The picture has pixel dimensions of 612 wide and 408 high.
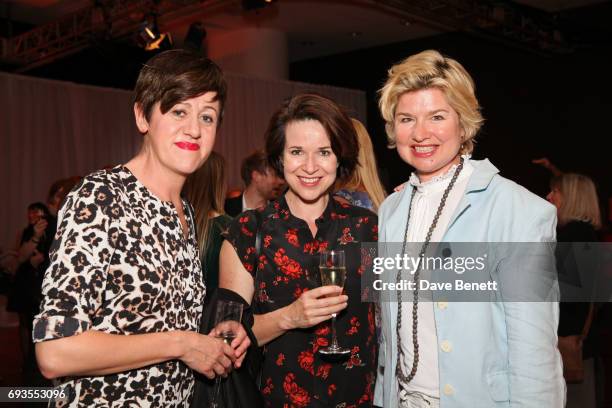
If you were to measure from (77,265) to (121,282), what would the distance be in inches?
6.2

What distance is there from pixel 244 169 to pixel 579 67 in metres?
7.31

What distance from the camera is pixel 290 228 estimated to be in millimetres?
2395

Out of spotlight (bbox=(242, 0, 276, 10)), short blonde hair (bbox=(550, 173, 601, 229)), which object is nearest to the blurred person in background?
short blonde hair (bbox=(550, 173, 601, 229))

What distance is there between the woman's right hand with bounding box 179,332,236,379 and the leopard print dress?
9cm

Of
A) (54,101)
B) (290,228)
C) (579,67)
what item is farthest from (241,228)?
(579,67)

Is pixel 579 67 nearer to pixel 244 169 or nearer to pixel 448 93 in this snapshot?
pixel 244 169

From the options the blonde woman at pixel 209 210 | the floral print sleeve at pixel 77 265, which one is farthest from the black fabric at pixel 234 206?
the floral print sleeve at pixel 77 265

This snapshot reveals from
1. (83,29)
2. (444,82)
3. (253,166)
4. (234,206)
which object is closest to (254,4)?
(83,29)

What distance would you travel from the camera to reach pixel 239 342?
6.31 feet

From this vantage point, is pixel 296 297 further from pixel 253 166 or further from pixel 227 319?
pixel 253 166

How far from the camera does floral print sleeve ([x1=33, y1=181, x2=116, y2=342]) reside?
1.59 m

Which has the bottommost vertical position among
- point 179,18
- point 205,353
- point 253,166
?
point 205,353

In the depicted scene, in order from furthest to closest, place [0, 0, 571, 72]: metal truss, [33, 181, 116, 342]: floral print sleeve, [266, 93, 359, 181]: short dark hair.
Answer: [0, 0, 571, 72]: metal truss, [266, 93, 359, 181]: short dark hair, [33, 181, 116, 342]: floral print sleeve

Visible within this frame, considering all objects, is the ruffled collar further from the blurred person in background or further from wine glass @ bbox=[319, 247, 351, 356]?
the blurred person in background
